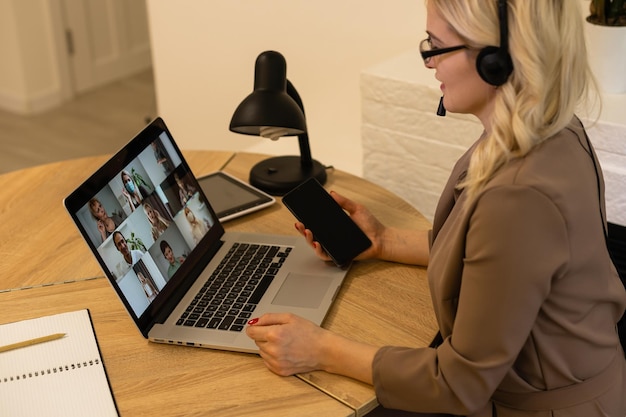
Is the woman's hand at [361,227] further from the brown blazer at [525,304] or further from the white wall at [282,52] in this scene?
the white wall at [282,52]

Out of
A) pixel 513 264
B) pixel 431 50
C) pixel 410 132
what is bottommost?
pixel 410 132

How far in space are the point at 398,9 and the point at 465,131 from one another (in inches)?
22.4

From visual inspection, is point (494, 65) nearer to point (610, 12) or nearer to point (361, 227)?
point (361, 227)

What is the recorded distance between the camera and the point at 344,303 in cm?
138

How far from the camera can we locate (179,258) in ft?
4.62

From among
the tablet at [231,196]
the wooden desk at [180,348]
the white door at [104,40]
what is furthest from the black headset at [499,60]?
the white door at [104,40]

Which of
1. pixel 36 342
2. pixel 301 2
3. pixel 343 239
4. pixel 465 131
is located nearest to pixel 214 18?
pixel 301 2

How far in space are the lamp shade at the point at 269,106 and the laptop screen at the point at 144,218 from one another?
0.47 ft

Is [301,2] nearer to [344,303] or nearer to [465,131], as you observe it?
[465,131]

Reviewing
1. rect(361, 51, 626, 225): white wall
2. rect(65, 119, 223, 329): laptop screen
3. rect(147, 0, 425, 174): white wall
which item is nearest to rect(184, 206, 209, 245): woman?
rect(65, 119, 223, 329): laptop screen

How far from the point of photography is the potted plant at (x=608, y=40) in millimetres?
1893

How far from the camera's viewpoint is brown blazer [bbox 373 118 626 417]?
107 centimetres

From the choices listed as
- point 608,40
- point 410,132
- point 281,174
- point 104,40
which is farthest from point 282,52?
point 104,40

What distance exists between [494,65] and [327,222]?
20.8 inches
